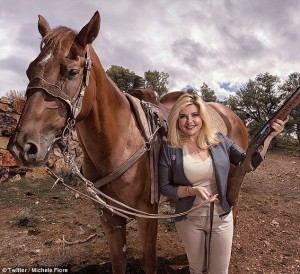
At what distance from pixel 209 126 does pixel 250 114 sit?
2094 cm

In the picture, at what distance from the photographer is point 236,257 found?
12.5 ft

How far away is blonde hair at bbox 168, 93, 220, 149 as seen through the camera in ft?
7.39

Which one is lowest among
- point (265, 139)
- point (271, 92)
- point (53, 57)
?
point (265, 139)

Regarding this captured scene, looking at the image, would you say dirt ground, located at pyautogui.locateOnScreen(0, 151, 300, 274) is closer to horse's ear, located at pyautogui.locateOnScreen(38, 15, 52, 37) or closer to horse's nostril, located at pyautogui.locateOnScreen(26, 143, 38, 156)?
horse's nostril, located at pyautogui.locateOnScreen(26, 143, 38, 156)

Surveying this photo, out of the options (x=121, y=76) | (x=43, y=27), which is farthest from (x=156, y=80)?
(x=43, y=27)

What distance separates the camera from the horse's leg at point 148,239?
2619 mm

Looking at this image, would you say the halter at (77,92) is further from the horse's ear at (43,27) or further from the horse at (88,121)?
the horse's ear at (43,27)

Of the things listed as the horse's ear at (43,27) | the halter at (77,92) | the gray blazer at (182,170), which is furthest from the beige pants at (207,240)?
the horse's ear at (43,27)

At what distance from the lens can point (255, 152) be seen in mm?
2168

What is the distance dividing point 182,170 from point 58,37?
4.28ft

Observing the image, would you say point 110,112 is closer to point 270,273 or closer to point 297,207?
point 270,273

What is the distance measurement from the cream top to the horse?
472 mm

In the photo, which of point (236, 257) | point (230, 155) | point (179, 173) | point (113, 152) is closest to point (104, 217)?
point (113, 152)

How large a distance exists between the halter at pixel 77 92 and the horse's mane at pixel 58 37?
6.0 inches
